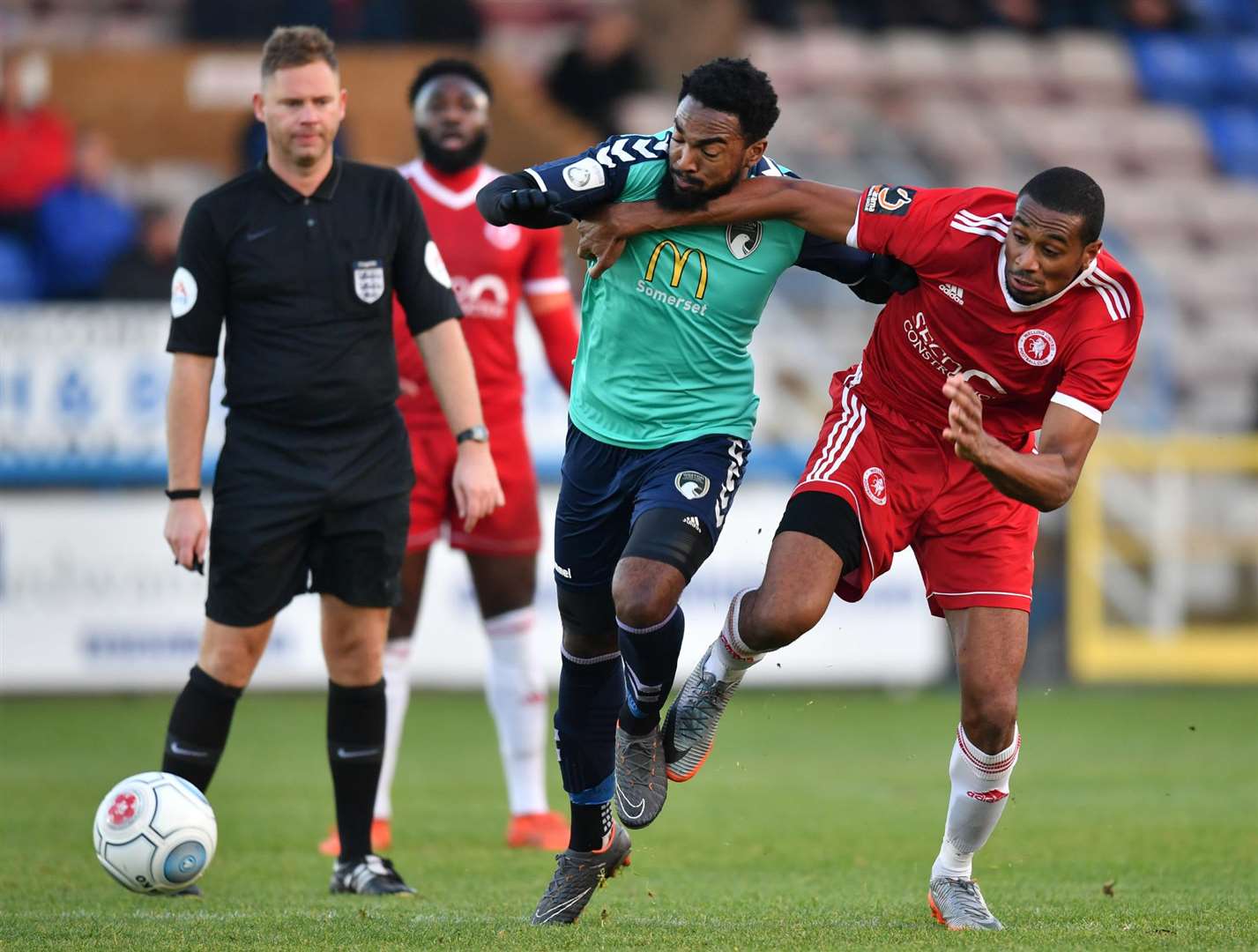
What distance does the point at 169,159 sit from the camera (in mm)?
16531

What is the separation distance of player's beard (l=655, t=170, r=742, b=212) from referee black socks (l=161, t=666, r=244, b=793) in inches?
84.7

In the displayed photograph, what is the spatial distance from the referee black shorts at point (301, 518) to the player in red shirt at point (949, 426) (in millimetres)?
1077

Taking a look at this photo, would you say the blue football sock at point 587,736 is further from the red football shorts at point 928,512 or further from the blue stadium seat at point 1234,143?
the blue stadium seat at point 1234,143

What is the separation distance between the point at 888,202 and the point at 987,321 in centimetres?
48

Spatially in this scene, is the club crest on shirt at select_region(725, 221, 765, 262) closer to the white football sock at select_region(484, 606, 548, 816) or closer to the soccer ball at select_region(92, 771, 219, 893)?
the soccer ball at select_region(92, 771, 219, 893)

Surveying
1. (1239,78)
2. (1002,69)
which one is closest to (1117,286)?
(1002,69)

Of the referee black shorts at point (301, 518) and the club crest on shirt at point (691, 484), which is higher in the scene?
the club crest on shirt at point (691, 484)

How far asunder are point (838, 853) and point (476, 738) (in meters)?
4.23

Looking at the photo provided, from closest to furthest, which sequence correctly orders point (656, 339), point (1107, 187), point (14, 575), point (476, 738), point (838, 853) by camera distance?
point (656, 339), point (838, 853), point (476, 738), point (14, 575), point (1107, 187)

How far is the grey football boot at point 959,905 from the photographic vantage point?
220 inches

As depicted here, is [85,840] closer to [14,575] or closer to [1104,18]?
[14,575]

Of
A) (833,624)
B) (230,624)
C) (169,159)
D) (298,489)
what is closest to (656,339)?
(298,489)

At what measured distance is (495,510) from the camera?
772 centimetres

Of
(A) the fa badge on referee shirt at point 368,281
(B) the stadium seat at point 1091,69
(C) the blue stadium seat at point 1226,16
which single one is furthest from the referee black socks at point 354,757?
(C) the blue stadium seat at point 1226,16
